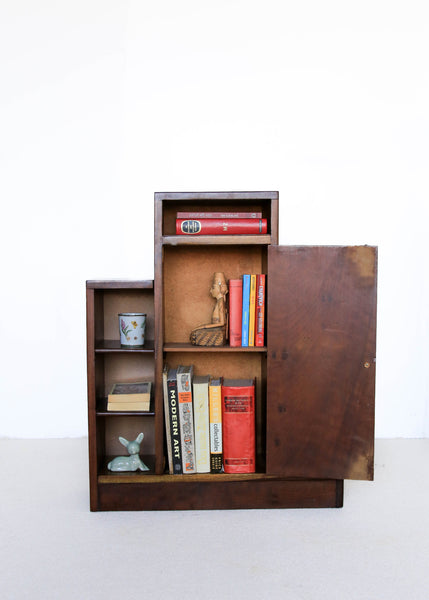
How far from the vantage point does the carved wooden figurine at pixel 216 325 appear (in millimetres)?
2451

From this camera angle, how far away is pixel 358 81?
11.2ft

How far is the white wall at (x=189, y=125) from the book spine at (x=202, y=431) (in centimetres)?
130

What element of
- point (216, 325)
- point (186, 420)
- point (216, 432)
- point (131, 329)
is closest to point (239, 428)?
point (216, 432)

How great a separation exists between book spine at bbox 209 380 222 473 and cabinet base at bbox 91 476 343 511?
0.09m

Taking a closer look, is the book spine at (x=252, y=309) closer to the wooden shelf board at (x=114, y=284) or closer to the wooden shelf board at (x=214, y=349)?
the wooden shelf board at (x=214, y=349)

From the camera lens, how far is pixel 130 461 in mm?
2447

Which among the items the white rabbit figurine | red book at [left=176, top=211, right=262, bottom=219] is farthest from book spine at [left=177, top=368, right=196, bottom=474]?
red book at [left=176, top=211, right=262, bottom=219]

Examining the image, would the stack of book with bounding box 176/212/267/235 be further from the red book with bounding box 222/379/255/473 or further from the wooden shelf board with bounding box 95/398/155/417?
the wooden shelf board with bounding box 95/398/155/417

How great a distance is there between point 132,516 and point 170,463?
29 cm

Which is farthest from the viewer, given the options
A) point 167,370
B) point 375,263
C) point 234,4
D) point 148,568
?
point 234,4

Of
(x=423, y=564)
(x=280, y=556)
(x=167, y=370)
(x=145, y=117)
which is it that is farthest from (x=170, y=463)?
(x=145, y=117)

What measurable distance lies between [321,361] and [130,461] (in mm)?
1050

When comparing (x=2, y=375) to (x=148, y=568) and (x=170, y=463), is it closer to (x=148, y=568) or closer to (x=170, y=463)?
(x=170, y=463)

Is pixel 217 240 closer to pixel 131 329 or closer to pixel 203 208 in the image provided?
pixel 203 208
